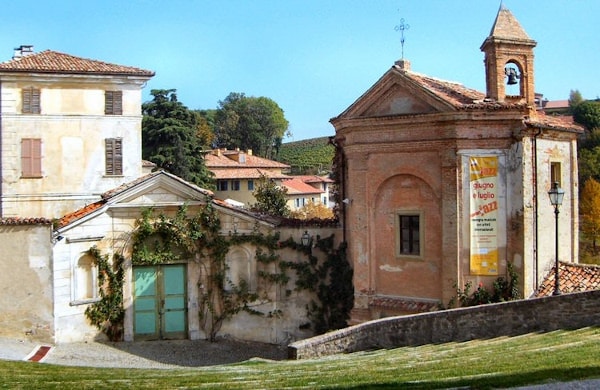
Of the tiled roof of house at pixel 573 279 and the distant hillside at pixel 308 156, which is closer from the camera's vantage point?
the tiled roof of house at pixel 573 279

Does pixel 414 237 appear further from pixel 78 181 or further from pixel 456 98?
pixel 78 181

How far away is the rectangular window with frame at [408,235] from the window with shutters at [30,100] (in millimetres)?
17814

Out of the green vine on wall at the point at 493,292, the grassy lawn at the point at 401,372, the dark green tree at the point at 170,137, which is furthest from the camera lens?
the dark green tree at the point at 170,137

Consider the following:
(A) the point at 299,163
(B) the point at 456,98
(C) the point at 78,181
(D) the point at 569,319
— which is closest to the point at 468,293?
(D) the point at 569,319

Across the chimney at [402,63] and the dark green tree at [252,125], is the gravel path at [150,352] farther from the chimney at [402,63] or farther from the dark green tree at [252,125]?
the dark green tree at [252,125]

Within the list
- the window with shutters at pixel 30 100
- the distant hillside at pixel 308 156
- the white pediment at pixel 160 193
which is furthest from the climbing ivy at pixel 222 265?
the distant hillside at pixel 308 156

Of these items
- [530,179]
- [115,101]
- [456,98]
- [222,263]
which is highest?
[115,101]

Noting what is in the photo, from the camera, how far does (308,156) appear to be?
4058 inches

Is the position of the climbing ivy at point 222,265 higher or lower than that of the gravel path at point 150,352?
higher

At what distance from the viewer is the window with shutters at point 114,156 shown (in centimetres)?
2797

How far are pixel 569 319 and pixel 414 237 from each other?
498 cm

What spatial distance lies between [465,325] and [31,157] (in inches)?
819

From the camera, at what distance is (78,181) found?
27.3m

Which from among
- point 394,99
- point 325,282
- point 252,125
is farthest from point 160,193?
point 252,125
